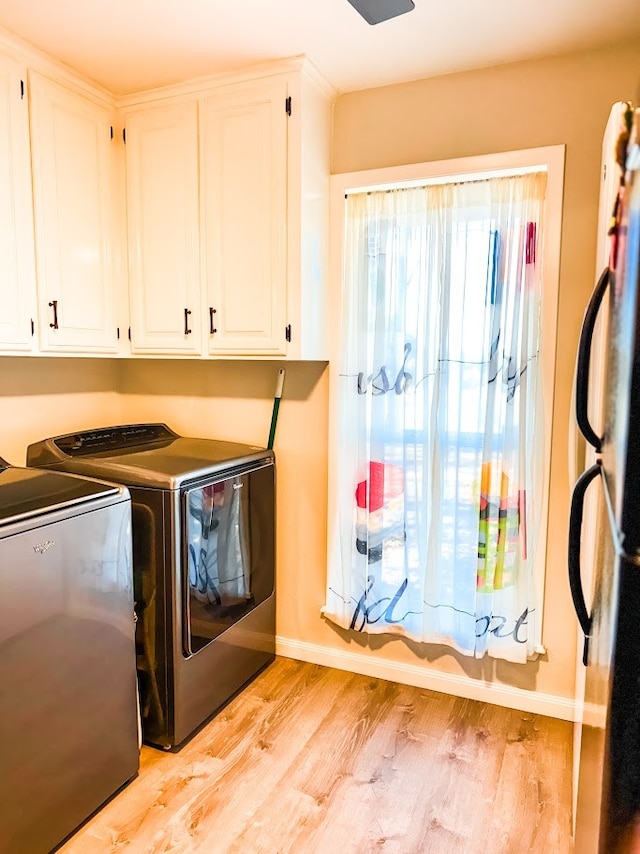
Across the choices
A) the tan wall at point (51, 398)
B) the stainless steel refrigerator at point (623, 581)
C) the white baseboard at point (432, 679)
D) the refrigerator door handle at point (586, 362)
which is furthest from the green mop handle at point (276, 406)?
the stainless steel refrigerator at point (623, 581)

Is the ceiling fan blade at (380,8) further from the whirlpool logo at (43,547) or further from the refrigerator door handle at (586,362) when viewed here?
the whirlpool logo at (43,547)

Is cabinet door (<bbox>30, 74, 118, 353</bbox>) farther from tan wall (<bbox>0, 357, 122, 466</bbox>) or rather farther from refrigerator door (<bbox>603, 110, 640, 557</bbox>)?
refrigerator door (<bbox>603, 110, 640, 557</bbox>)

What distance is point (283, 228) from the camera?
228 cm

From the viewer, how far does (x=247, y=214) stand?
2328mm

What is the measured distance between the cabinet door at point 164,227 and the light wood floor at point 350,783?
5.15 feet

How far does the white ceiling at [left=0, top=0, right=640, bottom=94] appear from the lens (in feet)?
6.04

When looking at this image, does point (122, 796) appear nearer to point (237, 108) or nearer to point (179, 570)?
point (179, 570)

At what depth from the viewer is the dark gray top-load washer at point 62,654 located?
5.00ft

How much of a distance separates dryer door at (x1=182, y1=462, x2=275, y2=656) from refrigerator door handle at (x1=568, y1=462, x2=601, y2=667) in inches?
51.7

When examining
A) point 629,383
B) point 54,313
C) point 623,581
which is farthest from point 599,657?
point 54,313

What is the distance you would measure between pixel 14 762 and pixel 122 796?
0.53 m

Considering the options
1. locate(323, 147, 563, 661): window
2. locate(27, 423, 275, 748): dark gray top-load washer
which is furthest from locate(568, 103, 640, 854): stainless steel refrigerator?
locate(27, 423, 275, 748): dark gray top-load washer

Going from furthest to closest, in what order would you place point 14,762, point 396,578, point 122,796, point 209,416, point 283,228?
point 209,416
point 396,578
point 283,228
point 122,796
point 14,762

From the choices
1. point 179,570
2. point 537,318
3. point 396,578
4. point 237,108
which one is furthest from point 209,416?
point 537,318
